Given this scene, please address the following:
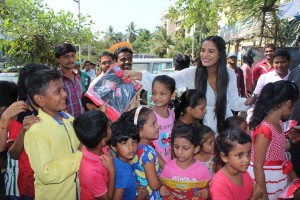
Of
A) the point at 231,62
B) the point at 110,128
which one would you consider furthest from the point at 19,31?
the point at 231,62

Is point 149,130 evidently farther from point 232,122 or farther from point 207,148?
point 232,122

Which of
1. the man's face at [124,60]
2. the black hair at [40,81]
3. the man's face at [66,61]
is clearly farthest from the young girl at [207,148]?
the man's face at [66,61]

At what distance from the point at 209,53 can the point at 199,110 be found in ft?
1.96

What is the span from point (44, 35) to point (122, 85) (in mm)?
3625

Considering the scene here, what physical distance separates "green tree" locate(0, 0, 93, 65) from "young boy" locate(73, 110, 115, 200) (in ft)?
13.2

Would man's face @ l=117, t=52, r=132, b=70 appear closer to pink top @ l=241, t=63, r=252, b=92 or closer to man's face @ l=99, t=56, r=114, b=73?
man's face @ l=99, t=56, r=114, b=73

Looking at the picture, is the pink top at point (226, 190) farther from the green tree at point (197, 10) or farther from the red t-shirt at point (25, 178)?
the green tree at point (197, 10)

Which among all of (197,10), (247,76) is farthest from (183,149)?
(197,10)

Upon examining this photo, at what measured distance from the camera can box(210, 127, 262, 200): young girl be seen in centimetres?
210

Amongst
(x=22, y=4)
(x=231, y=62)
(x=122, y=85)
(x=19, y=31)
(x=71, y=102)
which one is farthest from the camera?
(x=231, y=62)

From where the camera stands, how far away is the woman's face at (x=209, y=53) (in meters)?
3.07

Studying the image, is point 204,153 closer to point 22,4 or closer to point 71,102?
point 71,102

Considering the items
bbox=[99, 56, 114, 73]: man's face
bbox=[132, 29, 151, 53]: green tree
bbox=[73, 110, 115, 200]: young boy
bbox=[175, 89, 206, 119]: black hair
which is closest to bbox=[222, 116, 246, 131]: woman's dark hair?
bbox=[175, 89, 206, 119]: black hair

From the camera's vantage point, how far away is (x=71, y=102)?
383 cm
